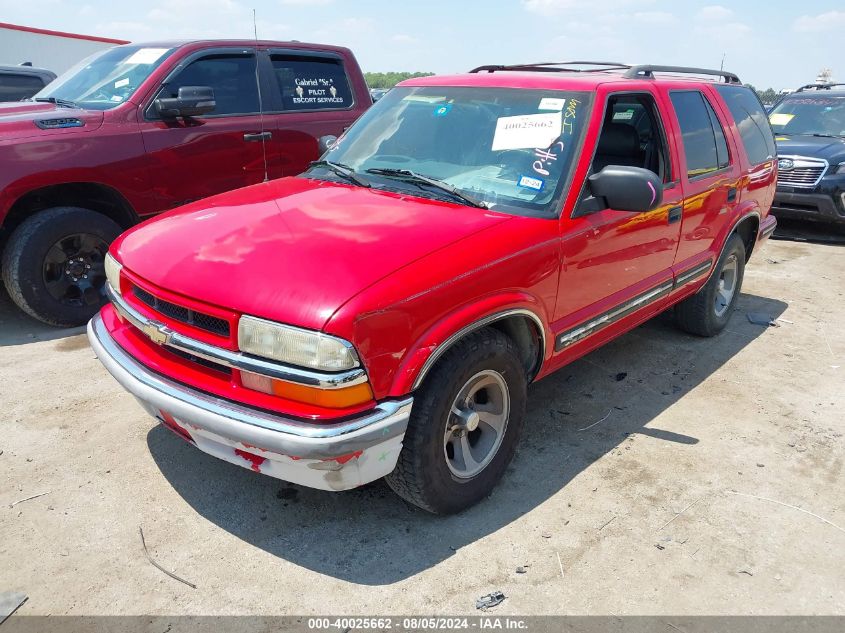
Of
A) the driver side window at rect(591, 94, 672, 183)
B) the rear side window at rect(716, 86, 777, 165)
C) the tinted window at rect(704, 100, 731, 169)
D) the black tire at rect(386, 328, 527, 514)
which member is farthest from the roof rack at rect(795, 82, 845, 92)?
the black tire at rect(386, 328, 527, 514)

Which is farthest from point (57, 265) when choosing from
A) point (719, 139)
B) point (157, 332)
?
point (719, 139)

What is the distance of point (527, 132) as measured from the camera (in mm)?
3291

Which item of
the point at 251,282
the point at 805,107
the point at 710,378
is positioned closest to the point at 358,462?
the point at 251,282

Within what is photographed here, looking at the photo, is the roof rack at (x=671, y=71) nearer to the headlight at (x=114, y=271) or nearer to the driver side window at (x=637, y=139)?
the driver side window at (x=637, y=139)

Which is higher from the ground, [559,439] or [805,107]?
[805,107]

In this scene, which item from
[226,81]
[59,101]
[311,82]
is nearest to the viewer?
[59,101]

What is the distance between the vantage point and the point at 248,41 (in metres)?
5.80

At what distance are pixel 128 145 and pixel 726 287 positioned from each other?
4.84 metres

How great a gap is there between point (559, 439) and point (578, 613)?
1280 mm

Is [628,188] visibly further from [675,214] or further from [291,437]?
[291,437]

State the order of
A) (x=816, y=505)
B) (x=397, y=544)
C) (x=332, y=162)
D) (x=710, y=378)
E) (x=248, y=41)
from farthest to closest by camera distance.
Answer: (x=248, y=41), (x=710, y=378), (x=332, y=162), (x=816, y=505), (x=397, y=544)

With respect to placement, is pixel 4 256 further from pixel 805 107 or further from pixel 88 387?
pixel 805 107

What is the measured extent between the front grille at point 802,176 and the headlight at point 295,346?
8454 millimetres

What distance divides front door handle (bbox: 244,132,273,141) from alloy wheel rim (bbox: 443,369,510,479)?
361 cm
